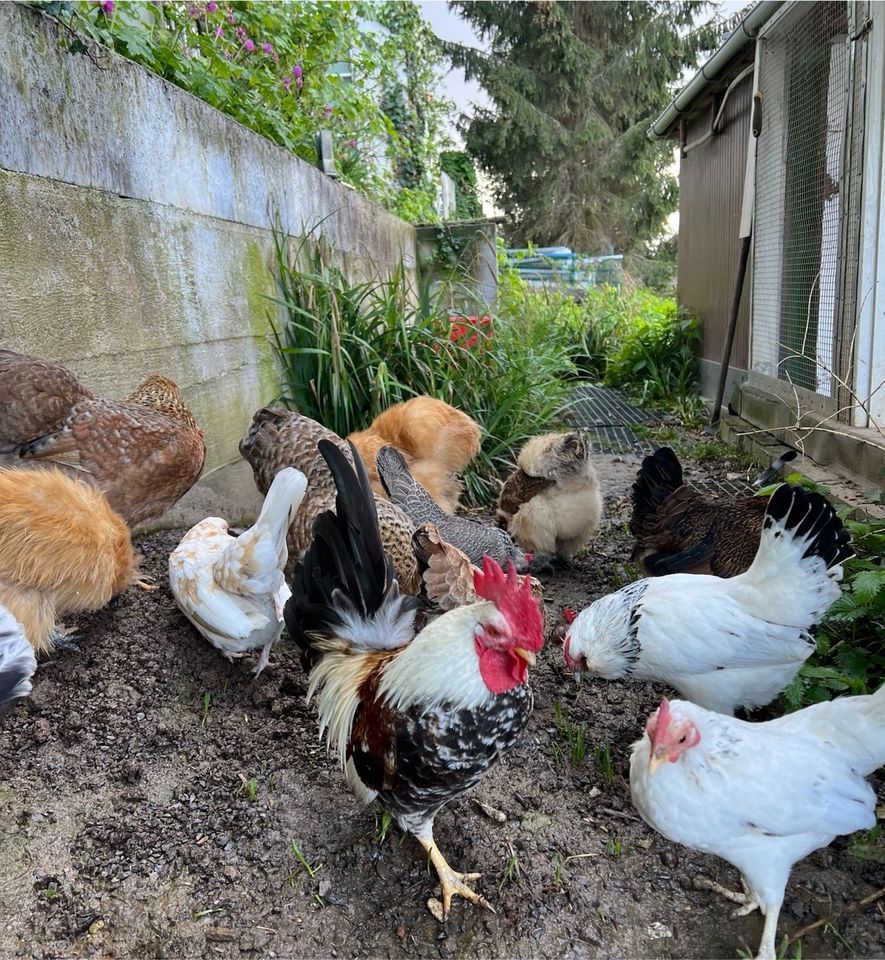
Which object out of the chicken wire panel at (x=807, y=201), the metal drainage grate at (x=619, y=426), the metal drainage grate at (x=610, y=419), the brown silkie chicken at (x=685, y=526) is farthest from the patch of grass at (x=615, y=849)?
the metal drainage grate at (x=610, y=419)

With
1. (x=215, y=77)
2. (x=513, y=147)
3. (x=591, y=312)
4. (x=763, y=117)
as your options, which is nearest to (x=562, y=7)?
(x=513, y=147)

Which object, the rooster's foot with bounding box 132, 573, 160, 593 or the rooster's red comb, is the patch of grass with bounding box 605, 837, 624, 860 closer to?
the rooster's red comb

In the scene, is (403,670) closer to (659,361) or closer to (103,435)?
(103,435)

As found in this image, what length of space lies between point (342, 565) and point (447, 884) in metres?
0.92

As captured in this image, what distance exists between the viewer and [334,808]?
6.93ft

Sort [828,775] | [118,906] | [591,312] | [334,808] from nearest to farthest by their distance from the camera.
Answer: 1. [828,775]
2. [118,906]
3. [334,808]
4. [591,312]

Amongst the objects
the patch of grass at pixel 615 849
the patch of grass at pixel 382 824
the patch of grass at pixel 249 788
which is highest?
the patch of grass at pixel 249 788

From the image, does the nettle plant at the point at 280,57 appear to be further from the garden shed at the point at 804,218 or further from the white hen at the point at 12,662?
the garden shed at the point at 804,218

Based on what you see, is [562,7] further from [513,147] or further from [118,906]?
[118,906]

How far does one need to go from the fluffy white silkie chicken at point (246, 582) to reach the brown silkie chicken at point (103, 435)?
1.29 feet

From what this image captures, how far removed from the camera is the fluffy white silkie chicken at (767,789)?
1.61 metres

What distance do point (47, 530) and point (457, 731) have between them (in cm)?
147

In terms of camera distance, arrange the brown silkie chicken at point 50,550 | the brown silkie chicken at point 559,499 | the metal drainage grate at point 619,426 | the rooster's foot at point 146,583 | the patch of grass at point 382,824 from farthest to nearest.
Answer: the metal drainage grate at point 619,426
the brown silkie chicken at point 559,499
the rooster's foot at point 146,583
the brown silkie chicken at point 50,550
the patch of grass at point 382,824

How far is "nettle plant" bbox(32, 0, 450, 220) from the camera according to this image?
12.1 ft
